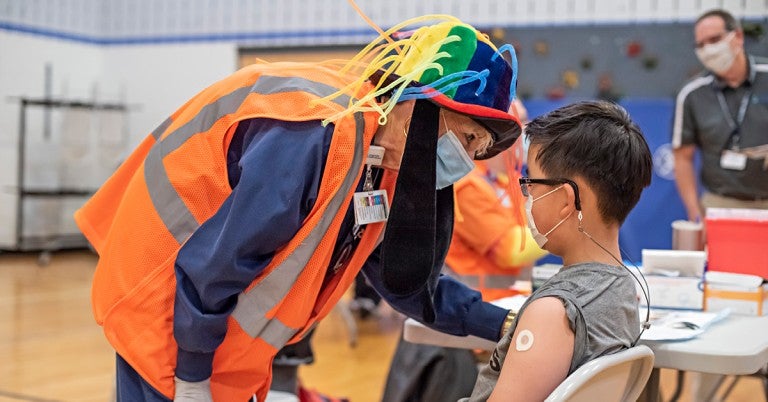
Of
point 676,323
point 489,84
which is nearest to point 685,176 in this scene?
point 676,323

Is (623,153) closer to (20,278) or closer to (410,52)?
(410,52)

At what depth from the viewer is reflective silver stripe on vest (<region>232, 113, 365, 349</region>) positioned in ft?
5.27


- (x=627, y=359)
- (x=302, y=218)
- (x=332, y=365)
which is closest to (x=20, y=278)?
(x=332, y=365)

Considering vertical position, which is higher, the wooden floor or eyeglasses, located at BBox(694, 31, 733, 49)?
eyeglasses, located at BBox(694, 31, 733, 49)

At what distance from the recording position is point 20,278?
23.5 feet

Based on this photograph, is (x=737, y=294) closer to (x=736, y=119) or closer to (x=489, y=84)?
(x=489, y=84)

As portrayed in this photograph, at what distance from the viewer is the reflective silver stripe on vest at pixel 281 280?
1606mm

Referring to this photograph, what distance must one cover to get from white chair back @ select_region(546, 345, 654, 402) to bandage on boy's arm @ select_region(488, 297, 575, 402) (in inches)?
2.6

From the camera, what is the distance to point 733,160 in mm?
4172

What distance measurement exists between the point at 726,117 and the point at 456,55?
313cm

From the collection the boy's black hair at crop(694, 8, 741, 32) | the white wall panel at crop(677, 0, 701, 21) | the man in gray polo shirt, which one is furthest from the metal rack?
the boy's black hair at crop(694, 8, 741, 32)

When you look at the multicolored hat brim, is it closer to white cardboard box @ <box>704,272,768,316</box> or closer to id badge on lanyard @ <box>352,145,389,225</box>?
id badge on lanyard @ <box>352,145,389,225</box>

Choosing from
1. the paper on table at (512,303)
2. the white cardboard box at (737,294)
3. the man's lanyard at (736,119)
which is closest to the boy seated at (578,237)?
the paper on table at (512,303)

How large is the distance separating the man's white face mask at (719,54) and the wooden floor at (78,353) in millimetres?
1526
